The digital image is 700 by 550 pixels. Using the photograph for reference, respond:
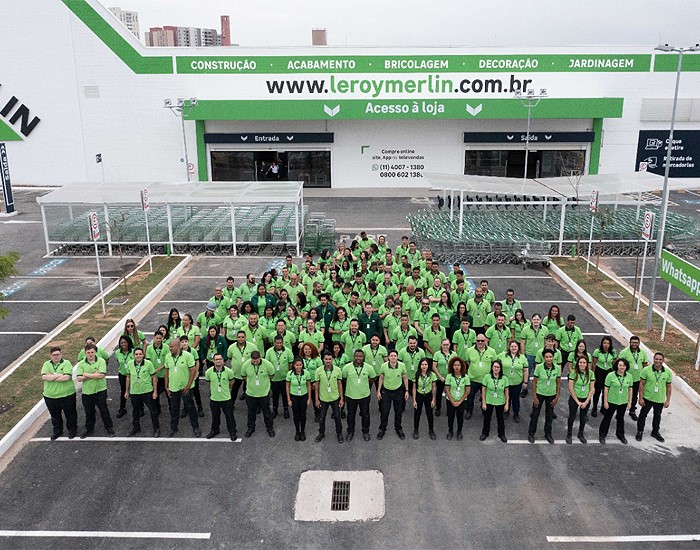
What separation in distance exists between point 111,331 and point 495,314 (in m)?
8.46

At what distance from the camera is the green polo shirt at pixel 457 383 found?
389 inches

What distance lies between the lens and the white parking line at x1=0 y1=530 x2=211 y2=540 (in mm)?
8125

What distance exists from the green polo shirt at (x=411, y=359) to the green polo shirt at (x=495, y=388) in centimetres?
106

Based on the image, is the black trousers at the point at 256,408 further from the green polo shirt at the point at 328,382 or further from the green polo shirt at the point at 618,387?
the green polo shirt at the point at 618,387

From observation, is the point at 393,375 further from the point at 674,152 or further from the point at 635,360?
the point at 674,152

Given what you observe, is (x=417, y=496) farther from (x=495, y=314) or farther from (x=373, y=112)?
(x=373, y=112)

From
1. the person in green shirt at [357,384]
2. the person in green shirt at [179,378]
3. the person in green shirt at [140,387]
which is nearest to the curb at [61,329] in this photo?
the person in green shirt at [140,387]

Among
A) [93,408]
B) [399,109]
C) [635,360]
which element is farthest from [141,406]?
[399,109]

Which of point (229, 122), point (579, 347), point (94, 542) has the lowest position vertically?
point (94, 542)

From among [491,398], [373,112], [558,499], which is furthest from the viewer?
[373,112]

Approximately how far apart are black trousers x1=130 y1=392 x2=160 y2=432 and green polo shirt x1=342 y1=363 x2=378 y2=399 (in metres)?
3.12

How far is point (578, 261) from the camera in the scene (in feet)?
68.2

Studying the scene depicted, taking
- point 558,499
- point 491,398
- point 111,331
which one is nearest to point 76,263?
point 111,331

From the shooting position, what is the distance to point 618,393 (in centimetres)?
984
